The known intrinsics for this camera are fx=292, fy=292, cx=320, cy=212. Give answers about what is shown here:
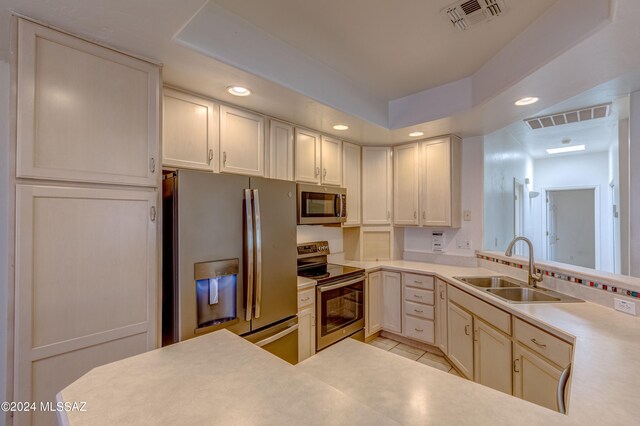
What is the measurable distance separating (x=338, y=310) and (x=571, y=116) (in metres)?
3.18

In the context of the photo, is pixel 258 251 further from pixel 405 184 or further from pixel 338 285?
pixel 405 184

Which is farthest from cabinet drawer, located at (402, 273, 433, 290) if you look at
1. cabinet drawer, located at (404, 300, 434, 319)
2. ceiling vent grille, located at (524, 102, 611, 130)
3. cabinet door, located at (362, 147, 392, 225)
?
ceiling vent grille, located at (524, 102, 611, 130)

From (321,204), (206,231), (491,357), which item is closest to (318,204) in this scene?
(321,204)

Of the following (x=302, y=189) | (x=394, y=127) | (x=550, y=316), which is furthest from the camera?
(x=394, y=127)

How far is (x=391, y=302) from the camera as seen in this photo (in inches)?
132

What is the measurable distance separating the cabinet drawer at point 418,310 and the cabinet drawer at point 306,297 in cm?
123

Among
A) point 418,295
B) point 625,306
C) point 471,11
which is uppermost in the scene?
point 471,11

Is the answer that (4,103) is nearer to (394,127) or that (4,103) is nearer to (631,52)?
(394,127)

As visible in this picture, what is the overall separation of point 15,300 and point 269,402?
1187 mm

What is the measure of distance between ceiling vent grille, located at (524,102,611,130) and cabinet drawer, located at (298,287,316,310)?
3067 millimetres

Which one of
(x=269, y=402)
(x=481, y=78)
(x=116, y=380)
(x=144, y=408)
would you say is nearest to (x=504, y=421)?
(x=269, y=402)

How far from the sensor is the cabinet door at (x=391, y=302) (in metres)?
3.29

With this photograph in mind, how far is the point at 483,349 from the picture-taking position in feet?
7.38

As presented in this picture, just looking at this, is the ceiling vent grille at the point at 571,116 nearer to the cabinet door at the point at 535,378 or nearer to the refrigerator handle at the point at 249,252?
the cabinet door at the point at 535,378
